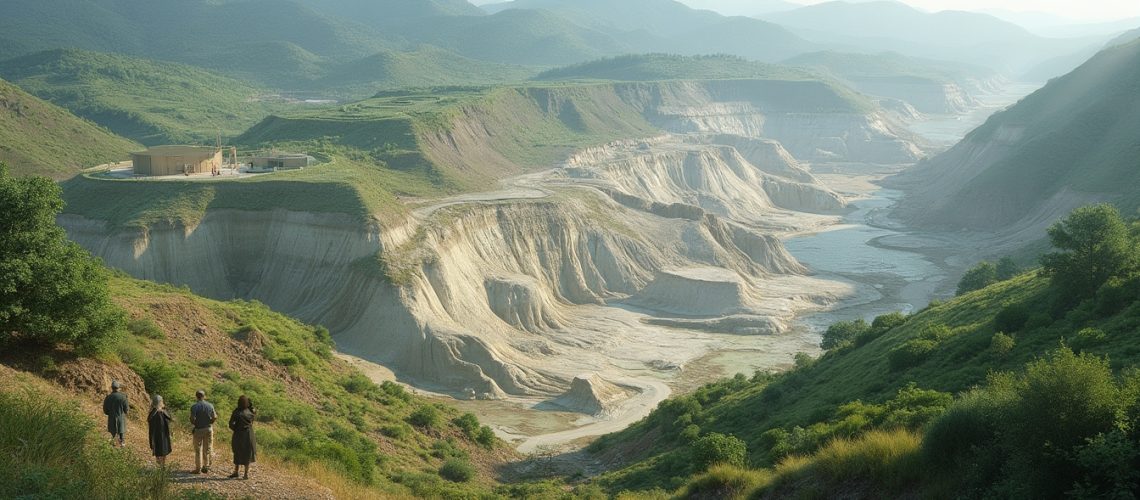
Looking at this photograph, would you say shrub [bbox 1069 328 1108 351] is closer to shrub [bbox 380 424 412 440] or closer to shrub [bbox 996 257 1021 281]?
shrub [bbox 380 424 412 440]

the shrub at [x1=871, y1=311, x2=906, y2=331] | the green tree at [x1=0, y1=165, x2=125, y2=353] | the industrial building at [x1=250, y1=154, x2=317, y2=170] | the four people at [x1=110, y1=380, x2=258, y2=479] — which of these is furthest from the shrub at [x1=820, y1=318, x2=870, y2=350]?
the four people at [x1=110, y1=380, x2=258, y2=479]

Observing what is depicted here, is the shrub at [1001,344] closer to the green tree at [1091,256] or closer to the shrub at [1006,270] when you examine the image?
the green tree at [1091,256]

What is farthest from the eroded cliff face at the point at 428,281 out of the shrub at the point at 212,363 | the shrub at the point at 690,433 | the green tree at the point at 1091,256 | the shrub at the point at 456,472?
the green tree at the point at 1091,256

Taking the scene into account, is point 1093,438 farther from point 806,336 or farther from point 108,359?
point 806,336

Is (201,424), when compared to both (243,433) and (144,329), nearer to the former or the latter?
(243,433)

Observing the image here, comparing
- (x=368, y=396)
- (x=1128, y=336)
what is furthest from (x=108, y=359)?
(x=1128, y=336)

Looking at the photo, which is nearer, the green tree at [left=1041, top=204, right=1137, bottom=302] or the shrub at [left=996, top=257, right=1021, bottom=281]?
the green tree at [left=1041, top=204, right=1137, bottom=302]
